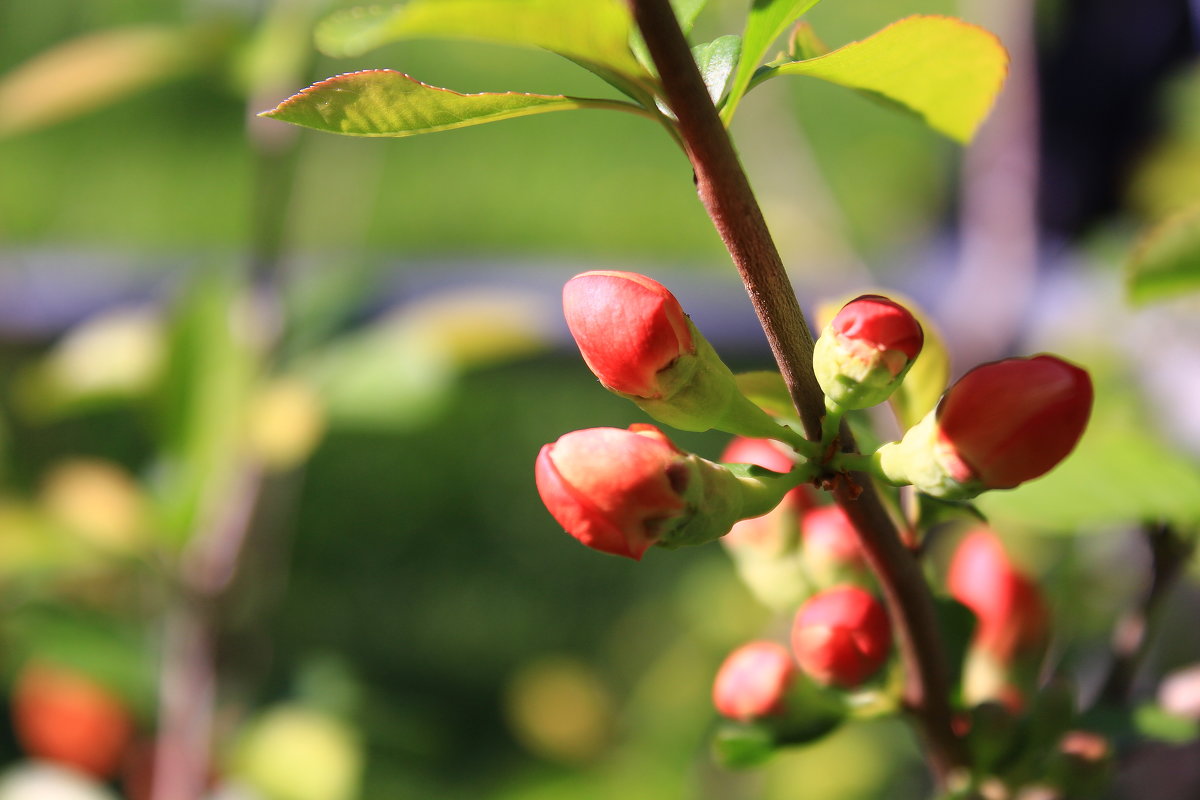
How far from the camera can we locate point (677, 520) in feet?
0.81

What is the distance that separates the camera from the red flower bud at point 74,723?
843 mm

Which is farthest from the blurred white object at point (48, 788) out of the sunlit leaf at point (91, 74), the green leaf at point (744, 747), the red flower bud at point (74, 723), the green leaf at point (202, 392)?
the green leaf at point (744, 747)

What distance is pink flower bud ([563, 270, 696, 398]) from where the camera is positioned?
0.26m

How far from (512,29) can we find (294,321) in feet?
2.62

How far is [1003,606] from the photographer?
42 cm

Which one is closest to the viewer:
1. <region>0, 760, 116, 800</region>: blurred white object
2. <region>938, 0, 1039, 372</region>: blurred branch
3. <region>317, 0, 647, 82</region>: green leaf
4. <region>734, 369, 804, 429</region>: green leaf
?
<region>317, 0, 647, 82</region>: green leaf

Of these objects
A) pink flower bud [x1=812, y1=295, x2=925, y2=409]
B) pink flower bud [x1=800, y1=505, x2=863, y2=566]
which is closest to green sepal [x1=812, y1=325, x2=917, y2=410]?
pink flower bud [x1=812, y1=295, x2=925, y2=409]

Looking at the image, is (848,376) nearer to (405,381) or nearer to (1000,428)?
(1000,428)

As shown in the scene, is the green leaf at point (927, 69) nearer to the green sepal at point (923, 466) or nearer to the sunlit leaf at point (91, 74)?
the green sepal at point (923, 466)

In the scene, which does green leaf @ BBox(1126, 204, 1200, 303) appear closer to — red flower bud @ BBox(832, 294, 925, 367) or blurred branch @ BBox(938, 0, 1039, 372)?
red flower bud @ BBox(832, 294, 925, 367)

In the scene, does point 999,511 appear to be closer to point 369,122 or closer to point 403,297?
point 369,122

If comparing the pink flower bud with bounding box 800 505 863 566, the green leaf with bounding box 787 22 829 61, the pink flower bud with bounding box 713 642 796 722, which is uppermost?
the green leaf with bounding box 787 22 829 61

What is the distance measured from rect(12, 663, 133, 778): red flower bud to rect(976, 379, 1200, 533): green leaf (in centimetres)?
71

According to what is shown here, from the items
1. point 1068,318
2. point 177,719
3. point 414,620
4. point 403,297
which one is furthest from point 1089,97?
point 177,719
